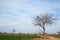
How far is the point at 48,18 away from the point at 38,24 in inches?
178

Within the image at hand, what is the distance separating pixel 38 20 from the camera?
57.9m

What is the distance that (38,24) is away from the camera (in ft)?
190

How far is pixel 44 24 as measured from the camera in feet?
189

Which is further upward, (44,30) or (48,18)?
(48,18)

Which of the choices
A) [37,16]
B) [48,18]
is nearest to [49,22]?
[48,18]

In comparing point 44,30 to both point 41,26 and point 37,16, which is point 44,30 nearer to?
point 41,26

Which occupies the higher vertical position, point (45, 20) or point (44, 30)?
point (45, 20)

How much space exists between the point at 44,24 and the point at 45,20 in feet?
5.53

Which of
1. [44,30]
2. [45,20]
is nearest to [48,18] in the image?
[45,20]

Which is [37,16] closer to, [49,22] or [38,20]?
[38,20]

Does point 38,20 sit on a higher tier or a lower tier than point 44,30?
higher

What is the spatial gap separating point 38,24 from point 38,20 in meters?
1.55

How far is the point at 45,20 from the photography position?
58.2 m

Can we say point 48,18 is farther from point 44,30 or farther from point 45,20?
point 44,30
